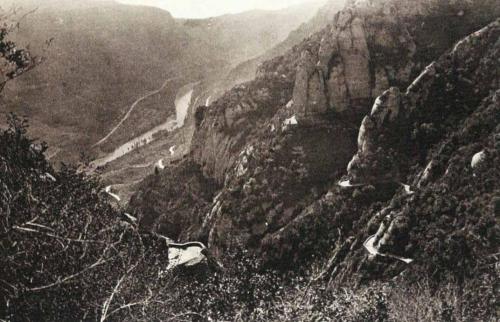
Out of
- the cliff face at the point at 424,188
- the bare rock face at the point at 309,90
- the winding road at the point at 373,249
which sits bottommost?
the winding road at the point at 373,249

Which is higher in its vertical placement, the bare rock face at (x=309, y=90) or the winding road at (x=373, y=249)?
the bare rock face at (x=309, y=90)

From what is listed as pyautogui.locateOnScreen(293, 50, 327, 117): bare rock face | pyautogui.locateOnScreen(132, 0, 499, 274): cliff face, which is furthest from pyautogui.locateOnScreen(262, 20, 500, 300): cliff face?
pyautogui.locateOnScreen(293, 50, 327, 117): bare rock face

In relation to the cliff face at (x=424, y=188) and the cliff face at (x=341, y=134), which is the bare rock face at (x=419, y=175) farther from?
the cliff face at (x=341, y=134)

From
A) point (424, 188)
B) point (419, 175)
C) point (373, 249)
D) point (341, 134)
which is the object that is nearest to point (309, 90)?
point (341, 134)

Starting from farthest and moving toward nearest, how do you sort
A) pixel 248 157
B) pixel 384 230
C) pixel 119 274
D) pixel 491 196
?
pixel 248 157, pixel 384 230, pixel 491 196, pixel 119 274

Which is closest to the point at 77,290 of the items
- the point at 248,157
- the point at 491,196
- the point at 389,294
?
the point at 389,294

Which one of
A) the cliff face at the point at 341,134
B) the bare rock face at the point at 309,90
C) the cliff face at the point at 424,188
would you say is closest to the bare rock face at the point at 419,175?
the cliff face at the point at 424,188

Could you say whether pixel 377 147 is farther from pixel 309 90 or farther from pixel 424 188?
pixel 309 90

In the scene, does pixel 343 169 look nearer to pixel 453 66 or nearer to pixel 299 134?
pixel 299 134
